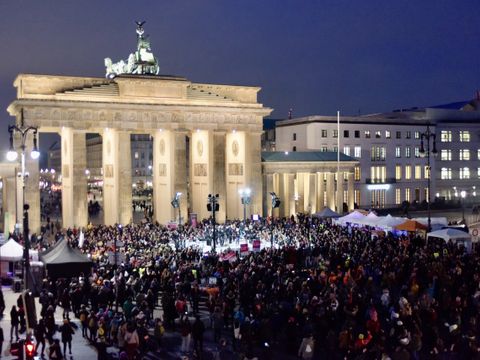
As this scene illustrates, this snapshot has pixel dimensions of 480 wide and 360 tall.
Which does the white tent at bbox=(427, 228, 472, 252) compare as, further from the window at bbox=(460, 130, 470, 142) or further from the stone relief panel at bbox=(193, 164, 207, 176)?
the window at bbox=(460, 130, 470, 142)

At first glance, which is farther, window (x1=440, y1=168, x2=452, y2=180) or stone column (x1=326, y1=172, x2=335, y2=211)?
window (x1=440, y1=168, x2=452, y2=180)

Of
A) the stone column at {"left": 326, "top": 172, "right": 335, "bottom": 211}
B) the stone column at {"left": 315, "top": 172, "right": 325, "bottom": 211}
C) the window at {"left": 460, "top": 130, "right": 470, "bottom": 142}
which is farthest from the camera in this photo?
the window at {"left": 460, "top": 130, "right": 470, "bottom": 142}

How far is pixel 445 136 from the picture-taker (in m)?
80.5

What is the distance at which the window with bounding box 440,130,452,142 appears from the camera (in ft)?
263

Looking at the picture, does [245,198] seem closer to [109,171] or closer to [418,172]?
[109,171]

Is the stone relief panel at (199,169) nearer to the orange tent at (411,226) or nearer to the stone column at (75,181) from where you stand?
the stone column at (75,181)

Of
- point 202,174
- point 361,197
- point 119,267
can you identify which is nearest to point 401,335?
point 119,267

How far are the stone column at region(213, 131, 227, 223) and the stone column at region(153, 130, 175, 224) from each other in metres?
3.76

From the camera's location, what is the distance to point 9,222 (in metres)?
43.3

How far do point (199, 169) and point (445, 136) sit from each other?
39188 millimetres

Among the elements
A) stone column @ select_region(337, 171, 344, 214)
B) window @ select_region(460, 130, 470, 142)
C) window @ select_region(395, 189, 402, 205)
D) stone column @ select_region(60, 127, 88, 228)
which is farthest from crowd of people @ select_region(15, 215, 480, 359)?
window @ select_region(460, 130, 470, 142)

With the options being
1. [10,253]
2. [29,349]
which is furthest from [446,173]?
[29,349]

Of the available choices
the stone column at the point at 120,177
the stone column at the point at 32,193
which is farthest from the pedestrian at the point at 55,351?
the stone column at the point at 120,177

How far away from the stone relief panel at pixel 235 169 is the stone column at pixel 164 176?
651 centimetres
